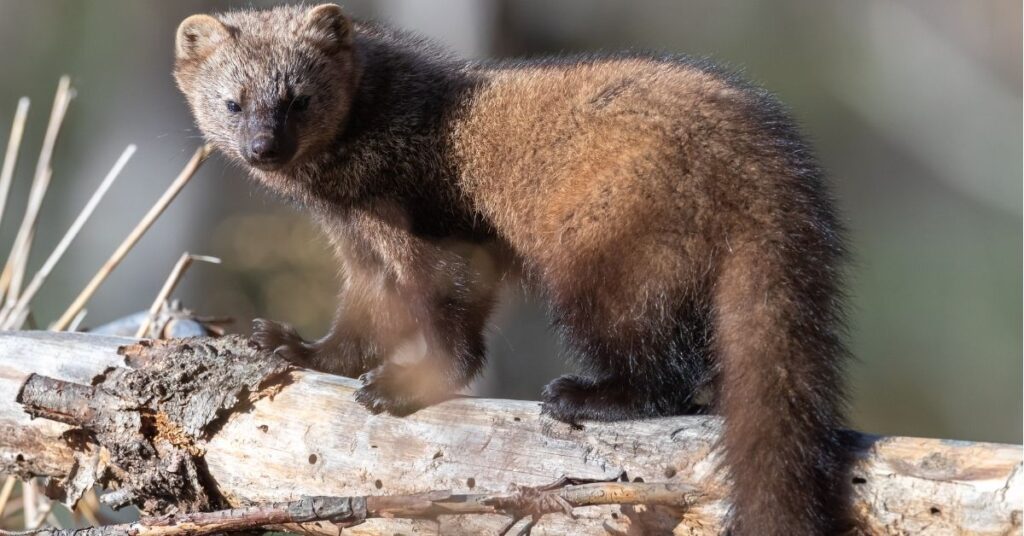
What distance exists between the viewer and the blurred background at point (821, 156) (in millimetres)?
12594

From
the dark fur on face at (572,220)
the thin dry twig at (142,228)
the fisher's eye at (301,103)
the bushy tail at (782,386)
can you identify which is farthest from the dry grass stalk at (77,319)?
the bushy tail at (782,386)

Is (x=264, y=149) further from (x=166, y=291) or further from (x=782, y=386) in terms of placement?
(x=782, y=386)

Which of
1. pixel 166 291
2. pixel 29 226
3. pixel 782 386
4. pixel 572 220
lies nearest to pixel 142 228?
pixel 166 291

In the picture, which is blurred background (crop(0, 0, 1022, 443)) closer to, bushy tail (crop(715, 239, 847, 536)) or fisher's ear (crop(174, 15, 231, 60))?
fisher's ear (crop(174, 15, 231, 60))

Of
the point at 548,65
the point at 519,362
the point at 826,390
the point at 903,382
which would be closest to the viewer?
the point at 826,390

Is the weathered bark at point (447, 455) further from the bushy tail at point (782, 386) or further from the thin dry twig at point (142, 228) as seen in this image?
the thin dry twig at point (142, 228)

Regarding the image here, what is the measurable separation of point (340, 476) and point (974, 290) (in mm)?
11312

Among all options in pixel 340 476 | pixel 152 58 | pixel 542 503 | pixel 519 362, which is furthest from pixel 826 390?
pixel 152 58

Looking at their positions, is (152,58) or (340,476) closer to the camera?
(340,476)

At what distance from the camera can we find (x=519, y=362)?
13352mm

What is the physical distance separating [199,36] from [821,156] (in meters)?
9.12

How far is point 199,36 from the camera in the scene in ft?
18.0

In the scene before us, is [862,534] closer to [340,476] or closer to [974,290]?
[340,476]

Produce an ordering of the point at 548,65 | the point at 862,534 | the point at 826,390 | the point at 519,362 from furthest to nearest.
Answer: the point at 519,362 → the point at 548,65 → the point at 826,390 → the point at 862,534
